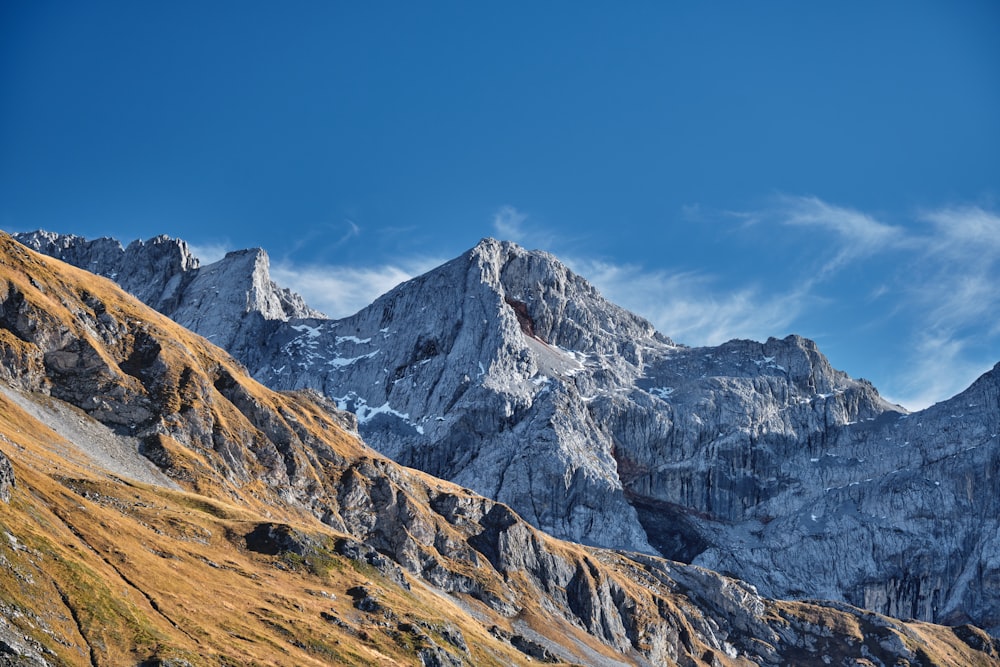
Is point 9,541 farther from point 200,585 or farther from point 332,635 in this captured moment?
point 332,635

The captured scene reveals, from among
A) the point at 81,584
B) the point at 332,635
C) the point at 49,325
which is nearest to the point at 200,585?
the point at 332,635

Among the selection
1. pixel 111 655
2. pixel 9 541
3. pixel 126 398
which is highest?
pixel 126 398

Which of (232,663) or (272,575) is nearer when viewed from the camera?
(232,663)

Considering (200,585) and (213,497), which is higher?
(213,497)

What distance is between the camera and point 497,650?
18125cm

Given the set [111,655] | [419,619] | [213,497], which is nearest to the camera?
[111,655]

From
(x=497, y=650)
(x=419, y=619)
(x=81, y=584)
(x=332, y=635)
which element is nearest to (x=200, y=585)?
(x=332, y=635)

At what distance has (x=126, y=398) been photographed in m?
191

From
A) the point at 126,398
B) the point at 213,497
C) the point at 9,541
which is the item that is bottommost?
the point at 9,541

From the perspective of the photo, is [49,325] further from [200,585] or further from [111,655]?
[111,655]

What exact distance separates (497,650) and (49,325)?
309ft

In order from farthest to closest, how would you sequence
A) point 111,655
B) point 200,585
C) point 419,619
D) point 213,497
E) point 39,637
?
point 213,497 < point 419,619 < point 200,585 < point 111,655 < point 39,637

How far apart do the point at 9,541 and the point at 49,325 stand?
4082 inches

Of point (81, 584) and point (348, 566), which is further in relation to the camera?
point (348, 566)
